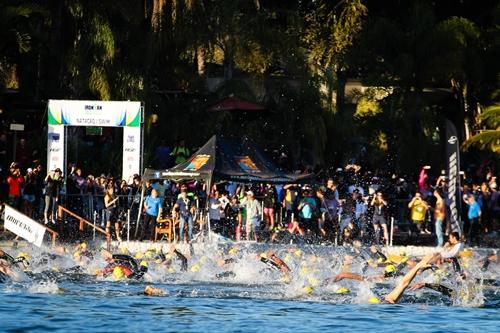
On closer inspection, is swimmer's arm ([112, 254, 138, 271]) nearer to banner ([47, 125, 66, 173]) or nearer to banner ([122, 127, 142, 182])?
banner ([122, 127, 142, 182])

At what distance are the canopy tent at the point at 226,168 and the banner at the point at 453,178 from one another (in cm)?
375

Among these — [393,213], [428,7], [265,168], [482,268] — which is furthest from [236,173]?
[428,7]

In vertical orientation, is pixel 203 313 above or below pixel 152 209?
below

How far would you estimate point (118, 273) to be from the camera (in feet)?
83.6

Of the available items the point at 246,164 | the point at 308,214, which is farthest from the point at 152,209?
the point at 308,214

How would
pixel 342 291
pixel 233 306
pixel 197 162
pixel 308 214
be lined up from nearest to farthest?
pixel 233 306, pixel 342 291, pixel 197 162, pixel 308 214

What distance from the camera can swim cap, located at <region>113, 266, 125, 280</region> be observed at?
25391 millimetres

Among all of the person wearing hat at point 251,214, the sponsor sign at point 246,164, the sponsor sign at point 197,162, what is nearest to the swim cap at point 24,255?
the sponsor sign at point 197,162

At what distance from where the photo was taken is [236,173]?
107 feet

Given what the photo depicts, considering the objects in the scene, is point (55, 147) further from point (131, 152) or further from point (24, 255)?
point (24, 255)

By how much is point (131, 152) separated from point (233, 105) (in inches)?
223

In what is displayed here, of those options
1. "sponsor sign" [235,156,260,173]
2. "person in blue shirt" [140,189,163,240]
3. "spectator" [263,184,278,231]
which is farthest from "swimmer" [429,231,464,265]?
"person in blue shirt" [140,189,163,240]

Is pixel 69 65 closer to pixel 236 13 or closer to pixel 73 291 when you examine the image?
pixel 236 13

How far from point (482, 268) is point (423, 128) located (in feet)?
44.9
